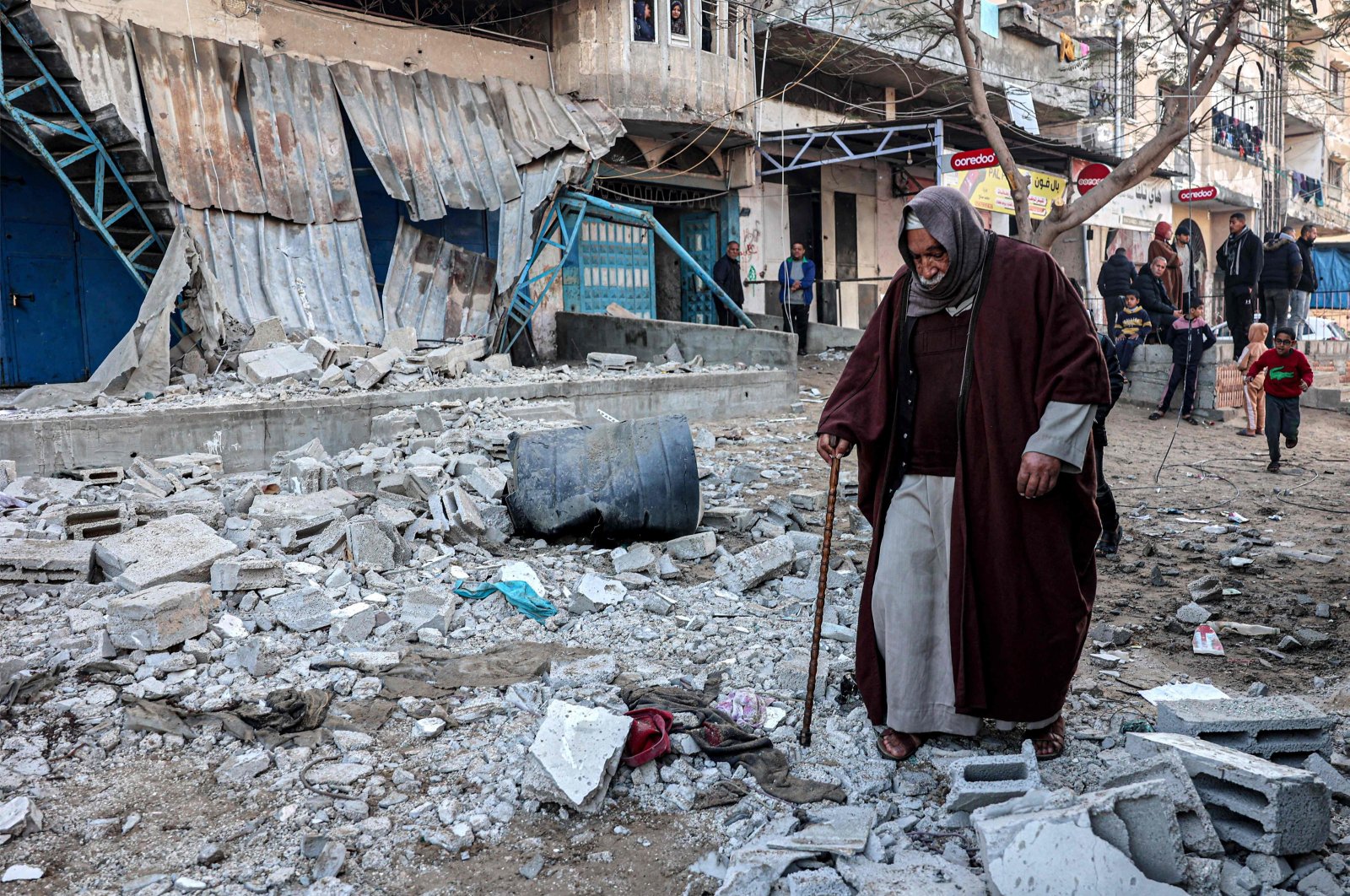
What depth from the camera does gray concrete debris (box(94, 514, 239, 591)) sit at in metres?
4.62

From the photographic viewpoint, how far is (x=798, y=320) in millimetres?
16609

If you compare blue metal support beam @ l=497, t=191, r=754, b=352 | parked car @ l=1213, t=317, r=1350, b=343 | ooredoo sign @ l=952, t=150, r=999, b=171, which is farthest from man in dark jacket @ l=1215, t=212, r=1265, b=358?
blue metal support beam @ l=497, t=191, r=754, b=352

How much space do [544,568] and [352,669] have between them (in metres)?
1.43

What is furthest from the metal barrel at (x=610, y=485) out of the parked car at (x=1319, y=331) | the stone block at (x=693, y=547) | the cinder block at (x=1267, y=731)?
the parked car at (x=1319, y=331)

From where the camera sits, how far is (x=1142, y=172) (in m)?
7.37

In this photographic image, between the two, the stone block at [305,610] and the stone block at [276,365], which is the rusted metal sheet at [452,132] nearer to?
the stone block at [276,365]

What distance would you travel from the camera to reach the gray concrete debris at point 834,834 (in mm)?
2592

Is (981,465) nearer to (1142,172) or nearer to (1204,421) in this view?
(1142,172)

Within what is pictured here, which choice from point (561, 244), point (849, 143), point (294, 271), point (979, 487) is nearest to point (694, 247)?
point (849, 143)

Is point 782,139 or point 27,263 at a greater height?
point 782,139

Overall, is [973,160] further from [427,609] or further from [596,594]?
[427,609]

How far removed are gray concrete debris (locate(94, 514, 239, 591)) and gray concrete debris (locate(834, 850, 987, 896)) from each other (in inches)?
132

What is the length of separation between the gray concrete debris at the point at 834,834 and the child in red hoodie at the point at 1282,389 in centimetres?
771

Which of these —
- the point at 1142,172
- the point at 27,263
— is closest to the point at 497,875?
the point at 1142,172
